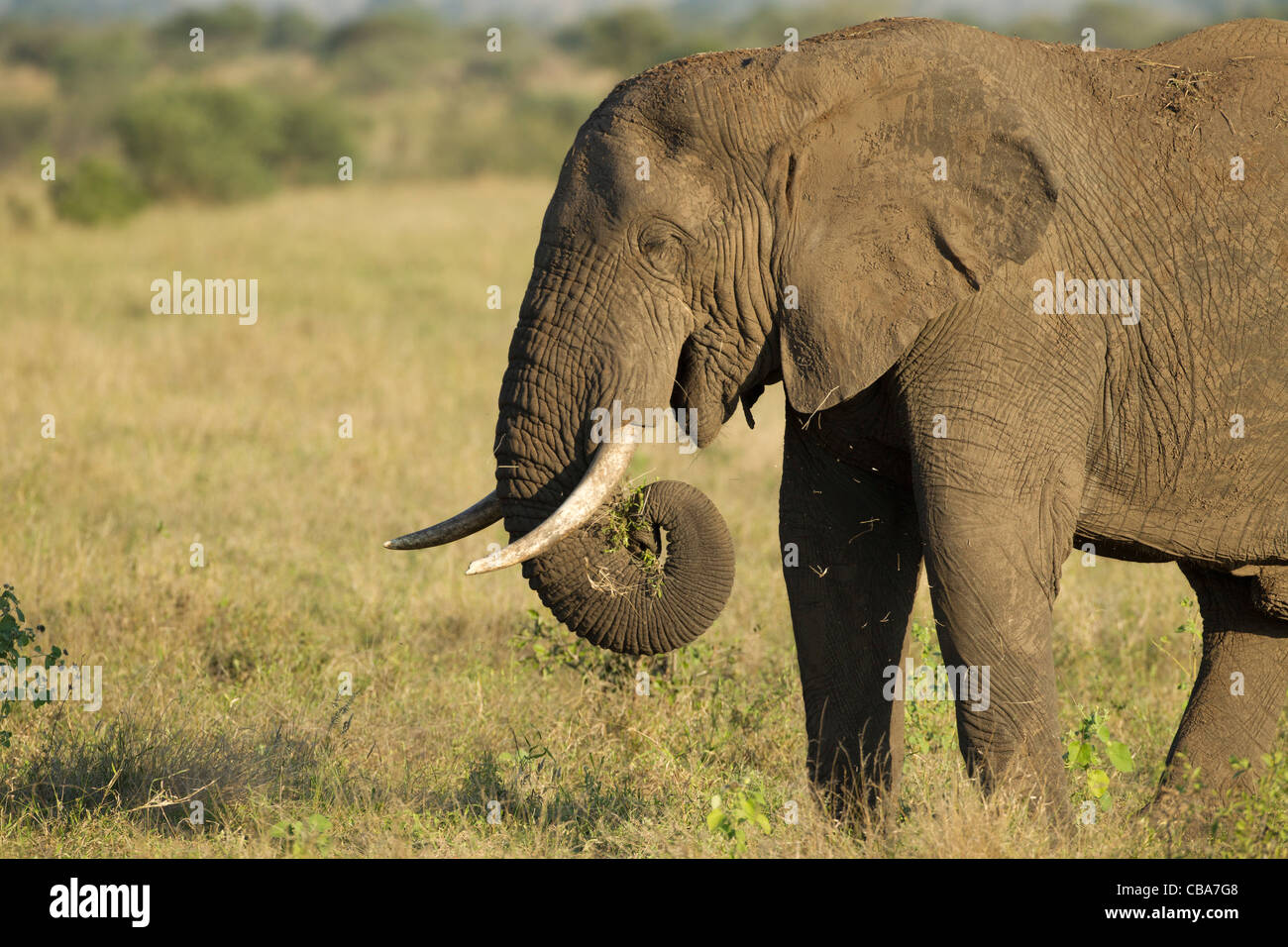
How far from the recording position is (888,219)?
4.84 m

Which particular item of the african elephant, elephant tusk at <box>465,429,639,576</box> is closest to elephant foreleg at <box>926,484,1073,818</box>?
the african elephant

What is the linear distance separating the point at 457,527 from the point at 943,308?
158 cm

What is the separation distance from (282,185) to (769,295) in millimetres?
29198

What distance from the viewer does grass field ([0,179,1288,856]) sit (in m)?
5.51

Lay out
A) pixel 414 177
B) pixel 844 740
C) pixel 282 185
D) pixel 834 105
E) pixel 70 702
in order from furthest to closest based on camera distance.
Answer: pixel 414 177
pixel 282 185
pixel 70 702
pixel 844 740
pixel 834 105

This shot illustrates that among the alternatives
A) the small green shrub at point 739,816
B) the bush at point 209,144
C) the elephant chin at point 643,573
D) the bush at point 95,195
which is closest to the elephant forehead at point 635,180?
the elephant chin at point 643,573

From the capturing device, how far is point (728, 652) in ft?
23.9

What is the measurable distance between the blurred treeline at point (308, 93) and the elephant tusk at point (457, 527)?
44.2 ft

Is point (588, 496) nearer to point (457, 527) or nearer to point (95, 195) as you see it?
point (457, 527)

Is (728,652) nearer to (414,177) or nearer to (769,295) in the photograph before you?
(769,295)

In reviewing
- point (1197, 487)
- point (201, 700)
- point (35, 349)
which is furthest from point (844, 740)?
point (35, 349)

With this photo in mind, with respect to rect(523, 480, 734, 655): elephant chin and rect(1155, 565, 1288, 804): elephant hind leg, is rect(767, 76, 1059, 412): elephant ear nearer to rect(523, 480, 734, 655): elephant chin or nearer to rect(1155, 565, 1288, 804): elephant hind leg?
rect(523, 480, 734, 655): elephant chin

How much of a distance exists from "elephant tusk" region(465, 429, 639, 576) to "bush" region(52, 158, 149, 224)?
1985 cm

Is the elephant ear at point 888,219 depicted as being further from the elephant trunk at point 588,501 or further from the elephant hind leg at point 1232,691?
the elephant hind leg at point 1232,691
